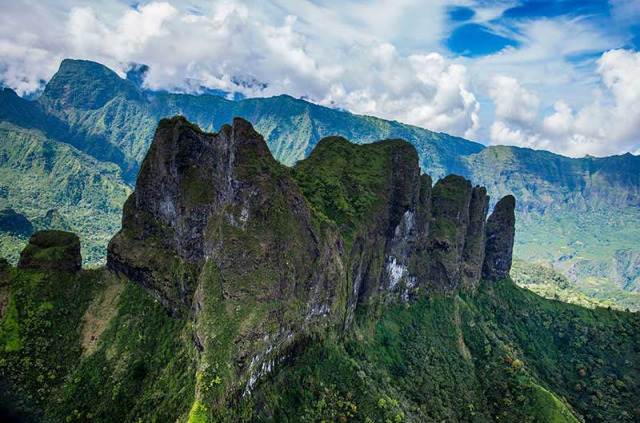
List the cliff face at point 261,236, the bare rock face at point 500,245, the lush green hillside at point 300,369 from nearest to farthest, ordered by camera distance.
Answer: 1. the cliff face at point 261,236
2. the lush green hillside at point 300,369
3. the bare rock face at point 500,245

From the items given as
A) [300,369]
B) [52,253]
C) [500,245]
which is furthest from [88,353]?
[500,245]

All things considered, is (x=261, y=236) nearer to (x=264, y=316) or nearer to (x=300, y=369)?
(x=264, y=316)

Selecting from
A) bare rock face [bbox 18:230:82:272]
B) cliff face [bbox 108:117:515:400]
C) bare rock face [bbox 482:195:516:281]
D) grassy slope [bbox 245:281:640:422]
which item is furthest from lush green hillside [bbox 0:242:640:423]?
bare rock face [bbox 482:195:516:281]

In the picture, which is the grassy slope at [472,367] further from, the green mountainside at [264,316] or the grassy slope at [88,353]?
the grassy slope at [88,353]

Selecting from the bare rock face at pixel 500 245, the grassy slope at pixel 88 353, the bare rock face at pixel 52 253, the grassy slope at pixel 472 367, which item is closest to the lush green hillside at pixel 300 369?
the grassy slope at pixel 88 353

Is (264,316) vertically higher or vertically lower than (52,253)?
lower
